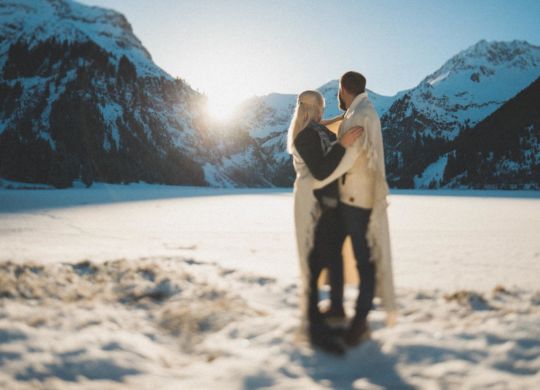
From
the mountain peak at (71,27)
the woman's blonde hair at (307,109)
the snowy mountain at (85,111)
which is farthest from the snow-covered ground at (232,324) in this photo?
the mountain peak at (71,27)

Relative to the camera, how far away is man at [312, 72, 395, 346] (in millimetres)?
3141

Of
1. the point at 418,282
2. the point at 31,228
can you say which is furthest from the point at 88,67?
the point at 418,282

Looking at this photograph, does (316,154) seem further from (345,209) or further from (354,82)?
(354,82)

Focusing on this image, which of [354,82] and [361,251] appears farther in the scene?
[354,82]

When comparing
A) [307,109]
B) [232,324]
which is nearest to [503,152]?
[307,109]

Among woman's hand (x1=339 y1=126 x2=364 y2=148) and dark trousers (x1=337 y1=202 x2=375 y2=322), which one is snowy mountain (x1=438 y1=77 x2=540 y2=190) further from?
woman's hand (x1=339 y1=126 x2=364 y2=148)

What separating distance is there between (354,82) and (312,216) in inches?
50.1

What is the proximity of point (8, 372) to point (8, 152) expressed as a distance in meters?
107

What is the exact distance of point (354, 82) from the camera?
3332 mm

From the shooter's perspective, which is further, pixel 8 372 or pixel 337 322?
pixel 337 322

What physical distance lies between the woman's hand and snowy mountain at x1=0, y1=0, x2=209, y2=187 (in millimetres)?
81830

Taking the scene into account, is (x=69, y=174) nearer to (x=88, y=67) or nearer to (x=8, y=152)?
(x=8, y=152)

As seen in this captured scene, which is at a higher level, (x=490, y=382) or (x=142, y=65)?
(x=142, y=65)

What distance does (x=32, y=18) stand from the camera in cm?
14350
